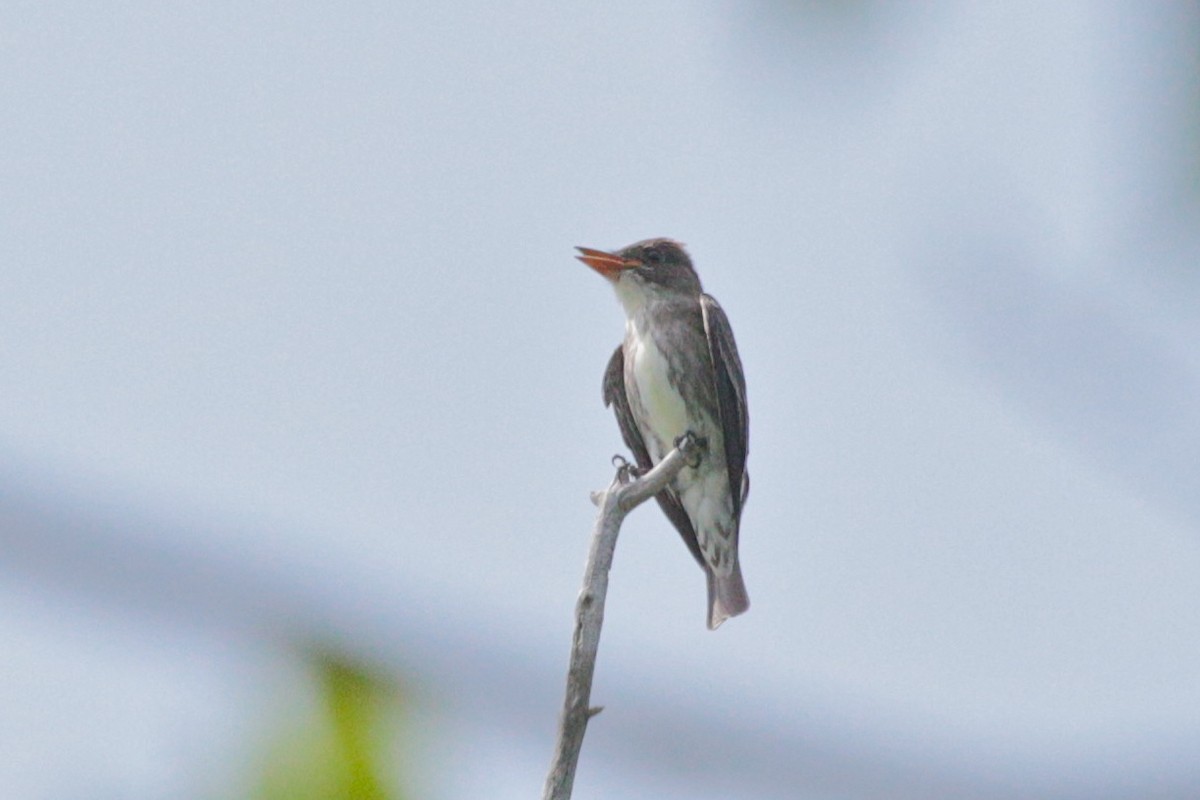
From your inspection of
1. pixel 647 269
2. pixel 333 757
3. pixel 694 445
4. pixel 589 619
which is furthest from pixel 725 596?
pixel 333 757

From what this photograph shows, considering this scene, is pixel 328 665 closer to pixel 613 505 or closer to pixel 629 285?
pixel 613 505

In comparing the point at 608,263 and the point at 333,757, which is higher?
the point at 608,263

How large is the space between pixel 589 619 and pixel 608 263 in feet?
20.7

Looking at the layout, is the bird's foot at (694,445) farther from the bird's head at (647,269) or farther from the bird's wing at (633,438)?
the bird's head at (647,269)

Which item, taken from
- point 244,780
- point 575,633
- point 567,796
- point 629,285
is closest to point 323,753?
point 244,780

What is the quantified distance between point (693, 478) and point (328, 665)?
28.3 ft

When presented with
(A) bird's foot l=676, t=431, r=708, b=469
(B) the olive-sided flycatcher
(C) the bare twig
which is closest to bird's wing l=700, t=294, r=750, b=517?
(B) the olive-sided flycatcher

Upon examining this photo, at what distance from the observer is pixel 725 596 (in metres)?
10.0

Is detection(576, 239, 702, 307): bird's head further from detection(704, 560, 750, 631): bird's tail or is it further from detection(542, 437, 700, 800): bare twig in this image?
detection(542, 437, 700, 800): bare twig

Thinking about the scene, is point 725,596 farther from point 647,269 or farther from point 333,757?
point 333,757

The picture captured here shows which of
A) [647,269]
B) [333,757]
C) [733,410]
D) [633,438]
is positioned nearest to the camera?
[333,757]

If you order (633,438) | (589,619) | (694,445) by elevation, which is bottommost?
(589,619)

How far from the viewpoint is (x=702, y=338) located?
1024cm

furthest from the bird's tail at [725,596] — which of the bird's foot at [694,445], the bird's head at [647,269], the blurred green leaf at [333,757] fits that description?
the blurred green leaf at [333,757]
